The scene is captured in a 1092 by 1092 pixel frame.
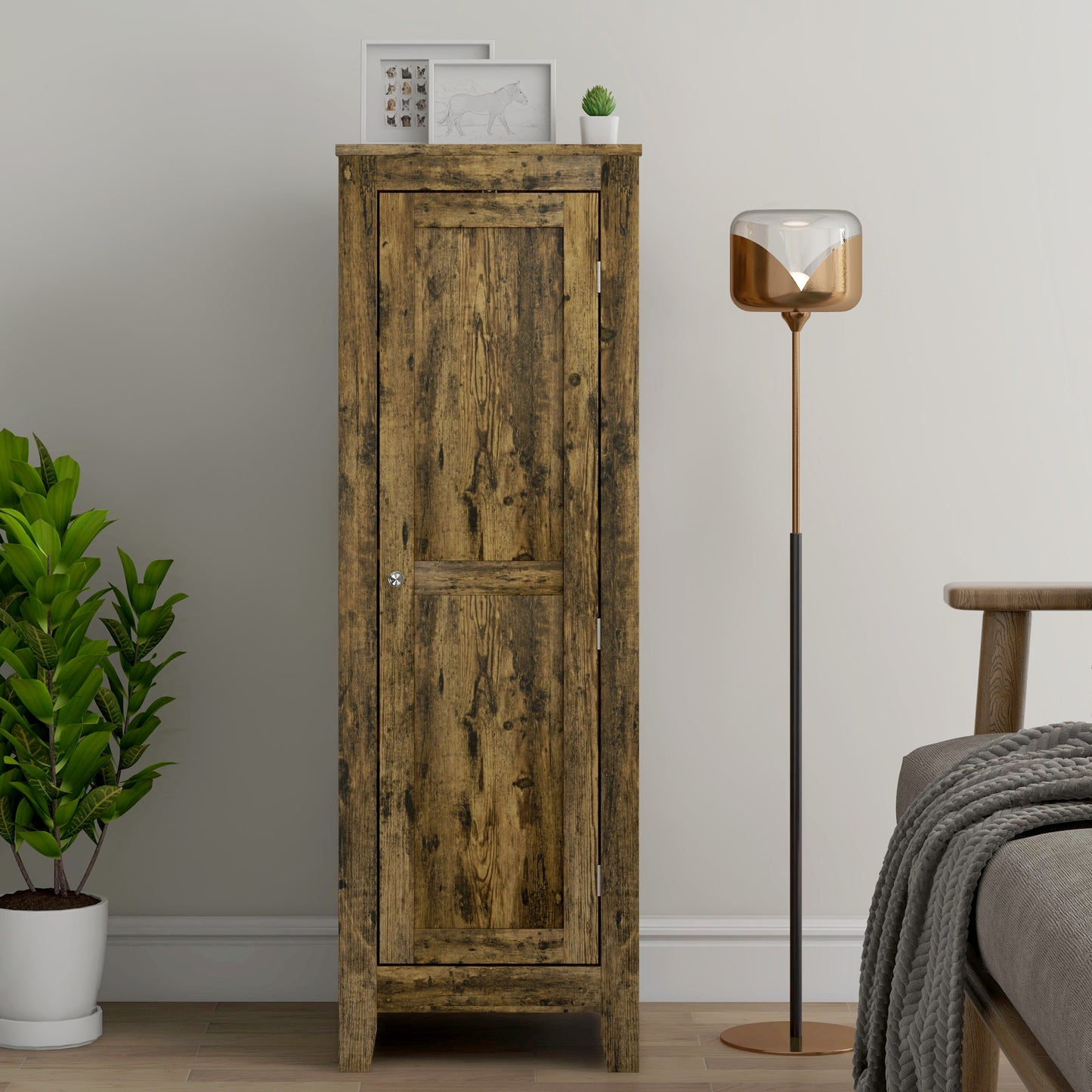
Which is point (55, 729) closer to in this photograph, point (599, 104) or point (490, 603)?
point (490, 603)

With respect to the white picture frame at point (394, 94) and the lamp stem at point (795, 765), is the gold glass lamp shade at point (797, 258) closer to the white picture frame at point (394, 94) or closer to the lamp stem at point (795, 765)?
the lamp stem at point (795, 765)

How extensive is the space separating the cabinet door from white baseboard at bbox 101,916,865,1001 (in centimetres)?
51

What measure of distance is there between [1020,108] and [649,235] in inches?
34.4

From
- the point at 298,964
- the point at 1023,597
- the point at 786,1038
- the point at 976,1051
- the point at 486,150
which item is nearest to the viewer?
the point at 976,1051

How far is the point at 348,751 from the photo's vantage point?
7.69 ft

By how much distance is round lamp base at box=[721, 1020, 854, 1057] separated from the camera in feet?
8.09

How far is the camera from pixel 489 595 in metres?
2.36

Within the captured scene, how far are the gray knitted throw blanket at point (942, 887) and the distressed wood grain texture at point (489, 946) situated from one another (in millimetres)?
769

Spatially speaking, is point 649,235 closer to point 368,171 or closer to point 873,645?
point 368,171

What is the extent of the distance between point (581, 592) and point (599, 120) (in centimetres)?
89

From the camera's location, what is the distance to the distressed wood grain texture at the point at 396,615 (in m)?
2.33

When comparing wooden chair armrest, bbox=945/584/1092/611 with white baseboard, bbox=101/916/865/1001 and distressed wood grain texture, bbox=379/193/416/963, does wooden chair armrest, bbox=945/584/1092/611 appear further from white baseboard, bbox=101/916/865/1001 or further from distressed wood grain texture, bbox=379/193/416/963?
white baseboard, bbox=101/916/865/1001

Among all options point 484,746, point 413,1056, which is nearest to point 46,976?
point 413,1056

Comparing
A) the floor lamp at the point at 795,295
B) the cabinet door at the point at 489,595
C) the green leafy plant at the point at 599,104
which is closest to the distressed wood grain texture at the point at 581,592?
the cabinet door at the point at 489,595
